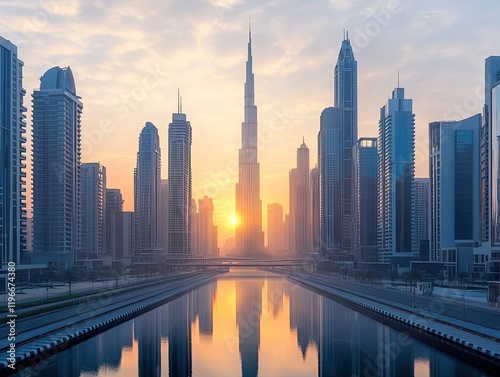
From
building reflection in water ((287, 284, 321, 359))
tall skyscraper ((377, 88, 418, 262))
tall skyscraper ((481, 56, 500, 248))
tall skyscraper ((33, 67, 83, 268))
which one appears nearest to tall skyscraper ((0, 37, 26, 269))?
tall skyscraper ((33, 67, 83, 268))

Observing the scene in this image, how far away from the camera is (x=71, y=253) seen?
15350cm

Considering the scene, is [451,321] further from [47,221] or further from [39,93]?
[39,93]

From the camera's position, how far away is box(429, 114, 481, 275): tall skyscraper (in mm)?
165750

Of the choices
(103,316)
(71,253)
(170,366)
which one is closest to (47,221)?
(71,253)

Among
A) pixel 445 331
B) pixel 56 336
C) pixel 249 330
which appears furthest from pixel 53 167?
pixel 445 331

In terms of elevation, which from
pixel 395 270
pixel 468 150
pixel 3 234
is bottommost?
pixel 395 270

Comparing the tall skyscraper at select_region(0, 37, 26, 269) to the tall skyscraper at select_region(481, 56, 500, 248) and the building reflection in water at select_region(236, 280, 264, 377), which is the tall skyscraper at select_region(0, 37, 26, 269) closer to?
the building reflection in water at select_region(236, 280, 264, 377)

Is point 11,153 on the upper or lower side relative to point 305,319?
upper

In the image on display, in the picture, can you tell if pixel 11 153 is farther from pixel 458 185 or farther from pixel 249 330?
pixel 458 185

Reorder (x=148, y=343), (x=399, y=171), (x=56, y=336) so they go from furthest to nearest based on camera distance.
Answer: (x=399, y=171)
(x=148, y=343)
(x=56, y=336)

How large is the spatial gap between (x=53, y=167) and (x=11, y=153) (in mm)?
33450

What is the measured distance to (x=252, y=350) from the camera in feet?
180

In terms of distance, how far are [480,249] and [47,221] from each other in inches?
4131

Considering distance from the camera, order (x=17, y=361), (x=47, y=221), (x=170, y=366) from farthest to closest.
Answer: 1. (x=47, y=221)
2. (x=170, y=366)
3. (x=17, y=361)
